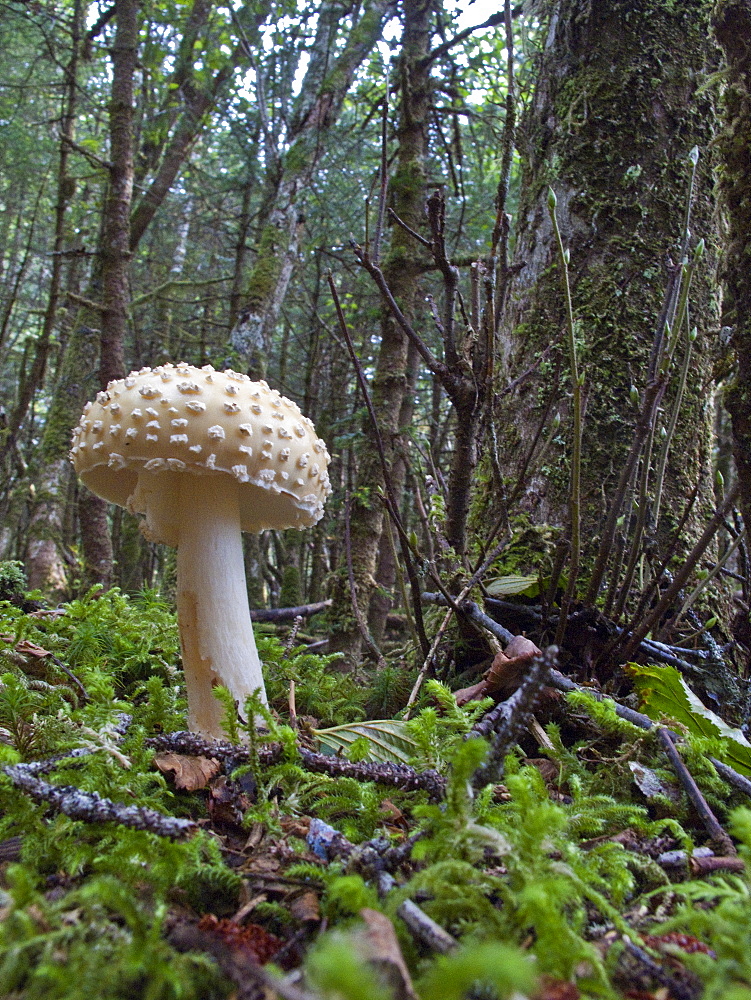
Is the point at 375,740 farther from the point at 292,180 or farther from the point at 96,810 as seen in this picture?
the point at 292,180

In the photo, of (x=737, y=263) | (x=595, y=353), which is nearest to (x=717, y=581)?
(x=595, y=353)

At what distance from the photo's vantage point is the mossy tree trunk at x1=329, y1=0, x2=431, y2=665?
14.5ft

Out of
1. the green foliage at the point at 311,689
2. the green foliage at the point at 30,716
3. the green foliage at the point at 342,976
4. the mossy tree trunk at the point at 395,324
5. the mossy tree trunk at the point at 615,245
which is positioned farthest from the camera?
the mossy tree trunk at the point at 395,324

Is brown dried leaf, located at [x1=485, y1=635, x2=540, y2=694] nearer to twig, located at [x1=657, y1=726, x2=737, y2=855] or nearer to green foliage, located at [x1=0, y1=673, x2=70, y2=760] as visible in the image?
twig, located at [x1=657, y1=726, x2=737, y2=855]

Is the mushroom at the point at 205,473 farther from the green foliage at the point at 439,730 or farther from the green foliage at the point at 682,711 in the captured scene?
the green foliage at the point at 682,711

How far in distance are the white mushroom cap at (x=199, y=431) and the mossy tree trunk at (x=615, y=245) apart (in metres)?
1.04

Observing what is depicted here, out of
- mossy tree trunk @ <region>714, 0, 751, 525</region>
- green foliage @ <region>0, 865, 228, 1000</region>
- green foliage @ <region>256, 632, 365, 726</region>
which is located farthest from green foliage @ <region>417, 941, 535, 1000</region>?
green foliage @ <region>256, 632, 365, 726</region>

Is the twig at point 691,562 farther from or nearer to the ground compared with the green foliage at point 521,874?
farther from the ground

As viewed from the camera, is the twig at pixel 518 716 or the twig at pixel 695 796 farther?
the twig at pixel 695 796

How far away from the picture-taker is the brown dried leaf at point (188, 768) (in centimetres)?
165

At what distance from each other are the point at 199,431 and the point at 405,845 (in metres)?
1.34

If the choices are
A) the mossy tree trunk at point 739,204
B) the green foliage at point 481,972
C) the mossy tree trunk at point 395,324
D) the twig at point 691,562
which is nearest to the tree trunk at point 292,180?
the mossy tree trunk at point 395,324

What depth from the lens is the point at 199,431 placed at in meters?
1.99

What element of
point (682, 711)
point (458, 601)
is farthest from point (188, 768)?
point (682, 711)
